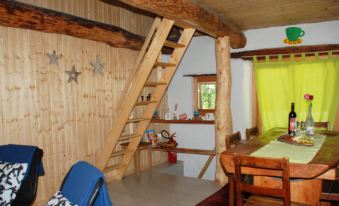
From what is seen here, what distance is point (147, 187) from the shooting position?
4070 mm

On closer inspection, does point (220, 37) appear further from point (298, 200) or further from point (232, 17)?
point (298, 200)

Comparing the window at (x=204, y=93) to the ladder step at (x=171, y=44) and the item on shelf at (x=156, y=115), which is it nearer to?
the item on shelf at (x=156, y=115)

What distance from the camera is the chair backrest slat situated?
192 centimetres

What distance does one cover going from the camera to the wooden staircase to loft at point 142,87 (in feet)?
11.5

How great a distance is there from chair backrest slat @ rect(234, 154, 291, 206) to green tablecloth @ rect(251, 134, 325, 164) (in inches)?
7.6

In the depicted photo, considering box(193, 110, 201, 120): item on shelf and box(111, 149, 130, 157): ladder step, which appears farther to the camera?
box(193, 110, 201, 120): item on shelf

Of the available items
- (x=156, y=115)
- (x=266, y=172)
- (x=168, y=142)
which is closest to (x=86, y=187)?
(x=266, y=172)

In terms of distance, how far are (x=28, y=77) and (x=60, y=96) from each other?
0.45m

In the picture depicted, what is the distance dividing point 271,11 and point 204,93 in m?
2.04

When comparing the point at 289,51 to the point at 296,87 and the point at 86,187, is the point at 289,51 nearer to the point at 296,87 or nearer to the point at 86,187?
the point at 296,87

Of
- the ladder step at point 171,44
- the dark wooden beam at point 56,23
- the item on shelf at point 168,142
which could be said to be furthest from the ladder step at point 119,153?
the ladder step at point 171,44

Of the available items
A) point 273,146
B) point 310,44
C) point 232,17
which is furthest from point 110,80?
point 310,44

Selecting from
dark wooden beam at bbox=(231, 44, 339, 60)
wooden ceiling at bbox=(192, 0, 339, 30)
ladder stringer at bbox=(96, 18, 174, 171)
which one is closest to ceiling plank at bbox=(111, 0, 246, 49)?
wooden ceiling at bbox=(192, 0, 339, 30)

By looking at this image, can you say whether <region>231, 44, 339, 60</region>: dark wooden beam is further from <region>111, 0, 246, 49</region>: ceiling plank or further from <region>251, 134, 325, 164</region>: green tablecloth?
<region>251, 134, 325, 164</region>: green tablecloth
